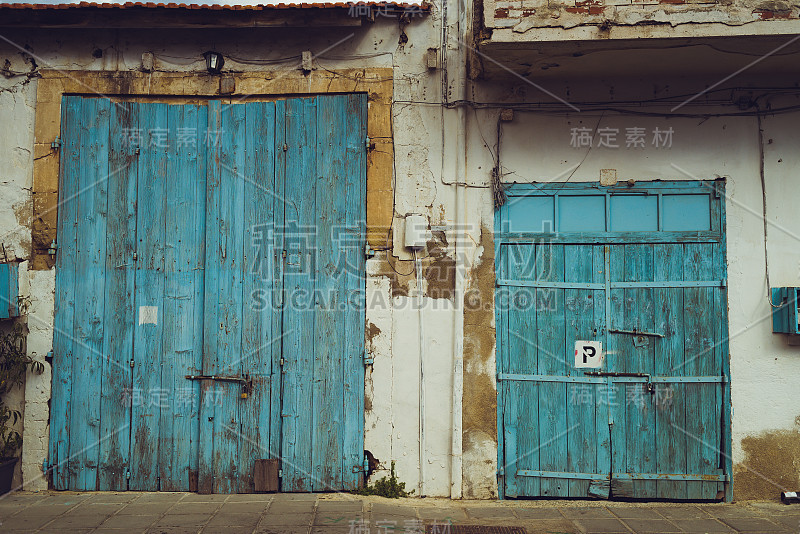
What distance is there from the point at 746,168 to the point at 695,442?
9.20 feet

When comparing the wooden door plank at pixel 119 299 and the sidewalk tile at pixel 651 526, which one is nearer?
the sidewalk tile at pixel 651 526

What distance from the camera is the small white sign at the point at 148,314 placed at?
18.9ft

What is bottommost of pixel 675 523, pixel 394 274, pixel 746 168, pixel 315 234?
pixel 675 523

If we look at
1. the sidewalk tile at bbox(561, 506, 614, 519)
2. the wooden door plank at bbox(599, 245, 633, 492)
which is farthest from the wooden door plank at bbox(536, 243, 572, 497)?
the wooden door plank at bbox(599, 245, 633, 492)

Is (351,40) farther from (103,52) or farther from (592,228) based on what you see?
(592,228)

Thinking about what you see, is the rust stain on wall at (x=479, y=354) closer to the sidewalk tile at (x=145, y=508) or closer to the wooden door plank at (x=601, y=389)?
the wooden door plank at (x=601, y=389)

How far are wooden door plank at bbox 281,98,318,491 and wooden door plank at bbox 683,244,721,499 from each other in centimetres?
376

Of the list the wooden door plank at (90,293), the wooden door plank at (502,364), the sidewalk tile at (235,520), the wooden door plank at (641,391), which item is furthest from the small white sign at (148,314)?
the wooden door plank at (641,391)

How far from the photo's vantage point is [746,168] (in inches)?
226

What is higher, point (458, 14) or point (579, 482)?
point (458, 14)

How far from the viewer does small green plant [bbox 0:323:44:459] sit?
5.57 m

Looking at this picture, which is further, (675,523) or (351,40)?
(351,40)

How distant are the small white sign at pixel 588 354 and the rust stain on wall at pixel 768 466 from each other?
1624mm

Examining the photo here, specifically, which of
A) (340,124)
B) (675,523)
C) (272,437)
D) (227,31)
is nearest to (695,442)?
(675,523)
